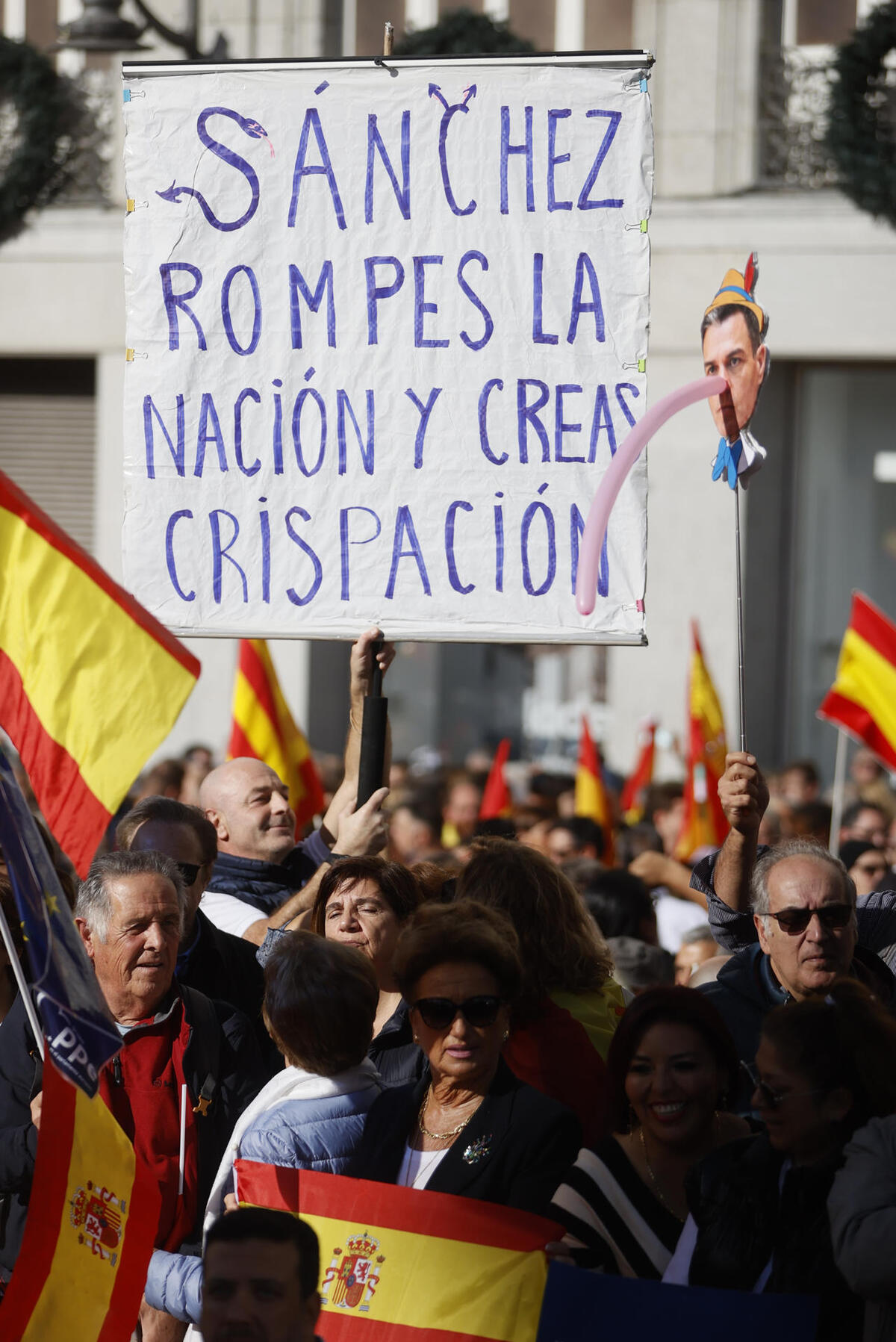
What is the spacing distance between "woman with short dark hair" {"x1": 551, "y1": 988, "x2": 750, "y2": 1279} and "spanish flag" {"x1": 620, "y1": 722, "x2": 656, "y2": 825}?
27.4 feet

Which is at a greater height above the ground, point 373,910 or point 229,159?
point 229,159

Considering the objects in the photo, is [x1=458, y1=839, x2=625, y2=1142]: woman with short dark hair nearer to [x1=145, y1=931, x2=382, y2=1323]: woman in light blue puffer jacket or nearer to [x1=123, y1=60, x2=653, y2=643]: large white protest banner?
[x1=145, y1=931, x2=382, y2=1323]: woman in light blue puffer jacket

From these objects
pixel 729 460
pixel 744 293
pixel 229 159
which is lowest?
pixel 729 460

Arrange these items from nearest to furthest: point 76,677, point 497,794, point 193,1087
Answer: point 193,1087 < point 76,677 < point 497,794

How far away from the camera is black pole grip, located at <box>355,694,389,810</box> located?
4043 mm

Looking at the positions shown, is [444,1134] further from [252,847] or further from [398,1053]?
[252,847]

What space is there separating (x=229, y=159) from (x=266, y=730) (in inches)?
135

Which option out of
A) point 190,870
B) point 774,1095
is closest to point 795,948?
point 774,1095

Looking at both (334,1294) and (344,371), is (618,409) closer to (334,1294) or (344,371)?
(344,371)

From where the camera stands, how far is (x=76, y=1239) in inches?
110

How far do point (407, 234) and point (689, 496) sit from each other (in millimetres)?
9947

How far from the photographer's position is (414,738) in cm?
1831

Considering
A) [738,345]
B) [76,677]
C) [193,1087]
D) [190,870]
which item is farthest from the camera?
[76,677]

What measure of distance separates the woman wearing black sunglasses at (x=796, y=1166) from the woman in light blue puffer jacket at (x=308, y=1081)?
696 mm
